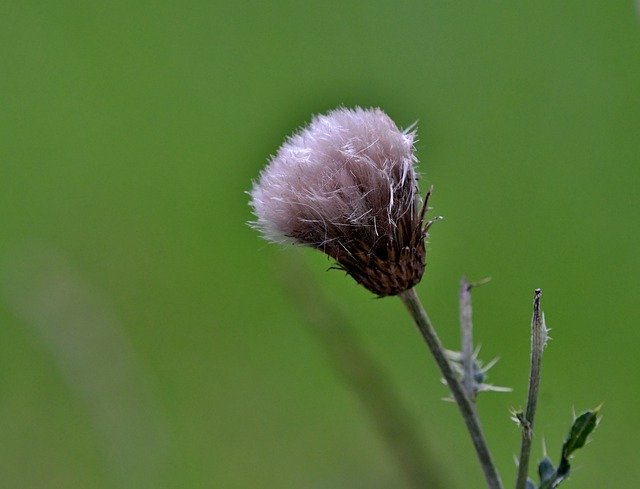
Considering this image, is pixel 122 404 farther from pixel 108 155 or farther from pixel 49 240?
pixel 108 155

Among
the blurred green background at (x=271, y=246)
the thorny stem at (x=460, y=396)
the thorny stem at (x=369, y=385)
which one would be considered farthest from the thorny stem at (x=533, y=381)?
the blurred green background at (x=271, y=246)

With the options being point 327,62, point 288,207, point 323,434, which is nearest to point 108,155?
point 327,62

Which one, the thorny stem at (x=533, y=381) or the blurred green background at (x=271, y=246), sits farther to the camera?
the blurred green background at (x=271, y=246)

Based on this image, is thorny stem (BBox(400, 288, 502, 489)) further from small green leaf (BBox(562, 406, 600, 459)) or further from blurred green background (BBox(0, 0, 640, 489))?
blurred green background (BBox(0, 0, 640, 489))

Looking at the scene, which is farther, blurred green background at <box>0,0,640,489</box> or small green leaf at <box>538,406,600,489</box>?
blurred green background at <box>0,0,640,489</box>

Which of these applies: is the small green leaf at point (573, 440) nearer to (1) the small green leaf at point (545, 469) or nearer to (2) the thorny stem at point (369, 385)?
(1) the small green leaf at point (545, 469)

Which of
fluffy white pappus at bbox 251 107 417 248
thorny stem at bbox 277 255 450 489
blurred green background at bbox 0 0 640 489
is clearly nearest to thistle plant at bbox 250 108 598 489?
fluffy white pappus at bbox 251 107 417 248

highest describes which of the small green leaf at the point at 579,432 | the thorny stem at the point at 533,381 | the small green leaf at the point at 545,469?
the thorny stem at the point at 533,381
